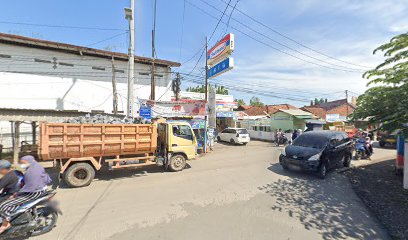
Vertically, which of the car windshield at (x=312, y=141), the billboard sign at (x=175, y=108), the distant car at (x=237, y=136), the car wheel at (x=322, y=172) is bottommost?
the car wheel at (x=322, y=172)

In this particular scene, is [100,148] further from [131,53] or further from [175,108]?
[175,108]

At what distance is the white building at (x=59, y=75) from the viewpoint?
1427cm

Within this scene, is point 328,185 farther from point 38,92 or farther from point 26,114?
point 38,92

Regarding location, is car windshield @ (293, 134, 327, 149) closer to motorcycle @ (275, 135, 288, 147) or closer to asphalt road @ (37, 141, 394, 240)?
asphalt road @ (37, 141, 394, 240)

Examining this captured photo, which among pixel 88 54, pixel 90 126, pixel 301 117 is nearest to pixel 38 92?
pixel 88 54

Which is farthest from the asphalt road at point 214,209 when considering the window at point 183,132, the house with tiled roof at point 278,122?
the house with tiled roof at point 278,122

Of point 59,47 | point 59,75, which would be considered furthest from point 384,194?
point 59,47

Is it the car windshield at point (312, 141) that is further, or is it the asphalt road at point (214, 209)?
the car windshield at point (312, 141)

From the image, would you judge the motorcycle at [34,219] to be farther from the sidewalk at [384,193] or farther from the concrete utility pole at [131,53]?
the concrete utility pole at [131,53]

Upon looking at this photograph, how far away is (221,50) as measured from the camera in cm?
1552

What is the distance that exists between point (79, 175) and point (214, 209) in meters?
4.96

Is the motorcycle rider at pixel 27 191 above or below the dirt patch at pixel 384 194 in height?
above

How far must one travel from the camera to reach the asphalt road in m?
4.24

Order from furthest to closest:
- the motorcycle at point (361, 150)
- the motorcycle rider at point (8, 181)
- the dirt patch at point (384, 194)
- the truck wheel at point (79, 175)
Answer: the motorcycle at point (361, 150)
the truck wheel at point (79, 175)
the dirt patch at point (384, 194)
the motorcycle rider at point (8, 181)
